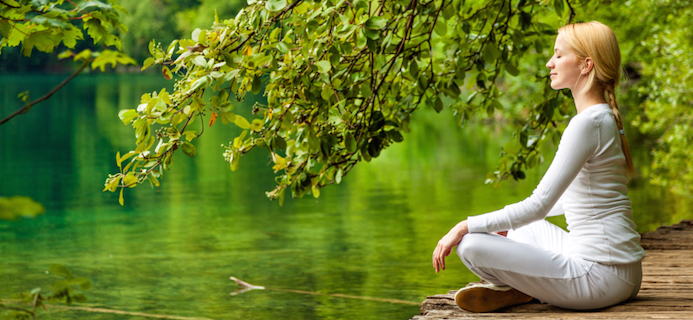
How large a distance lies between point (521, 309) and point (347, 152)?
1328 millimetres

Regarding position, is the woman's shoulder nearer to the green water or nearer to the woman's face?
the woman's face

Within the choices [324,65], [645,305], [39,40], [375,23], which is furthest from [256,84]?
[645,305]

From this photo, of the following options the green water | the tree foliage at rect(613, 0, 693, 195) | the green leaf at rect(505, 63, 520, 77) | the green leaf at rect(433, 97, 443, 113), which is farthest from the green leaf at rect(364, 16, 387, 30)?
the tree foliage at rect(613, 0, 693, 195)

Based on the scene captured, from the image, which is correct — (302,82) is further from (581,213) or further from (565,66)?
(581,213)

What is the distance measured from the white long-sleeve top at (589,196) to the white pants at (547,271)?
0.05m

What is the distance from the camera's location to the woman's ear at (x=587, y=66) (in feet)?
9.78

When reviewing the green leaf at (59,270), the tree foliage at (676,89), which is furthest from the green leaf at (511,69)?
the tree foliage at (676,89)

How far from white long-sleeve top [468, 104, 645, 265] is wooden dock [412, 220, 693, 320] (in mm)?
262

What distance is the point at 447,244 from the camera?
2.98 metres

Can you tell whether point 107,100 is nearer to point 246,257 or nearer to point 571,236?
point 246,257

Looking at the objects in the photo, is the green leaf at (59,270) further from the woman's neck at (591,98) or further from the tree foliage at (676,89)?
the tree foliage at (676,89)

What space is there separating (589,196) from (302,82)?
54.9 inches

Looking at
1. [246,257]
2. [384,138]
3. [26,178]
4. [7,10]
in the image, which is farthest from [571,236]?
[26,178]

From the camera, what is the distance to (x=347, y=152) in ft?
13.5
